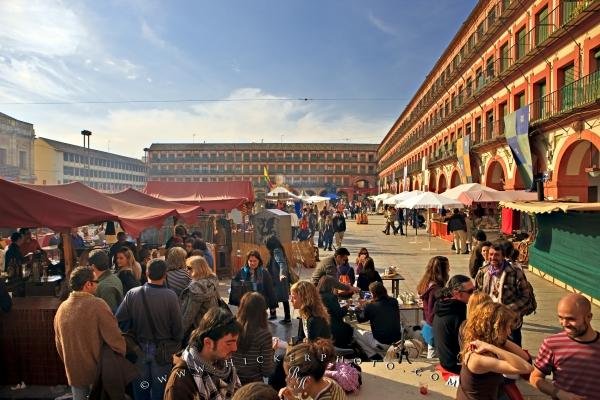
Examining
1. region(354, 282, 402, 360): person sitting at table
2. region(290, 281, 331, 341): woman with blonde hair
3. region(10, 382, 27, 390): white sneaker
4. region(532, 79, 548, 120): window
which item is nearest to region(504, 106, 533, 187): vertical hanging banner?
region(532, 79, 548, 120): window

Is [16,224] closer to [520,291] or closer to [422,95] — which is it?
[520,291]

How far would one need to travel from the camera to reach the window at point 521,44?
18087mm

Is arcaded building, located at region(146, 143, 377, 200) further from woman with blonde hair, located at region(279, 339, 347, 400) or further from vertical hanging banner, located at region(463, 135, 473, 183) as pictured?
woman with blonde hair, located at region(279, 339, 347, 400)

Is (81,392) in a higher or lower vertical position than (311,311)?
lower

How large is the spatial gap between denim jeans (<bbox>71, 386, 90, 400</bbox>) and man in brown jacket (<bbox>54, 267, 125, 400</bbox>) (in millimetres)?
47

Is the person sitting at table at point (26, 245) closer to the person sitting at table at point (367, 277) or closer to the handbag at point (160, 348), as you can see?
the handbag at point (160, 348)

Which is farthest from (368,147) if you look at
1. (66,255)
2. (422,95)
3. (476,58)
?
(66,255)

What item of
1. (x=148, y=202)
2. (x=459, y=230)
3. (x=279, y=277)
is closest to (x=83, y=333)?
(x=279, y=277)

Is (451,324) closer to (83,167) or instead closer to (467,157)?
(467,157)

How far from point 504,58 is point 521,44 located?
1.87 metres

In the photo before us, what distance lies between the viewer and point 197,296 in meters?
4.47

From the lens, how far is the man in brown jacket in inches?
135

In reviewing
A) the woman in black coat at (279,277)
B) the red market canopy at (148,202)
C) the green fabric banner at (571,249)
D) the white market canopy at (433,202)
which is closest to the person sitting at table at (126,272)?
the woman in black coat at (279,277)

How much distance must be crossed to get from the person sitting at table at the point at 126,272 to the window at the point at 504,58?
2088 centimetres
